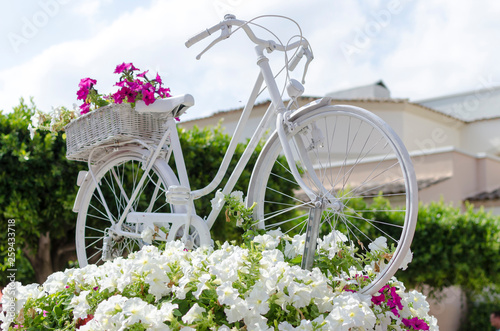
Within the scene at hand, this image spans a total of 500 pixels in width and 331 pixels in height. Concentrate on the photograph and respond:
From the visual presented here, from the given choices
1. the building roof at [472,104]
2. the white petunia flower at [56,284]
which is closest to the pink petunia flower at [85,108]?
the white petunia flower at [56,284]

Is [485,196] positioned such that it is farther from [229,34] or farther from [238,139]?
[229,34]

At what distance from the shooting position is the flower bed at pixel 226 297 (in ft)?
6.24

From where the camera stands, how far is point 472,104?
15.7 meters

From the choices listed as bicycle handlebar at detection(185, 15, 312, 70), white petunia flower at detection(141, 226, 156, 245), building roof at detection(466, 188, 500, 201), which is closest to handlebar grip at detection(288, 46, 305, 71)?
bicycle handlebar at detection(185, 15, 312, 70)

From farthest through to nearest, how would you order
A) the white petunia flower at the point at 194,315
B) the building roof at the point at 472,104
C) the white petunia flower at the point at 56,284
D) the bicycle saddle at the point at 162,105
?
the building roof at the point at 472,104 → the bicycle saddle at the point at 162,105 → the white petunia flower at the point at 56,284 → the white petunia flower at the point at 194,315

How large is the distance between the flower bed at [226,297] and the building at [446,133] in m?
7.60

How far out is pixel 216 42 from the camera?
2.67m

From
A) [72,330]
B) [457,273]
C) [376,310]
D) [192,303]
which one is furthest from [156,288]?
[457,273]

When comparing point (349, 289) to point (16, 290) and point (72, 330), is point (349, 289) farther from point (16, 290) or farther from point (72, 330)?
A: point (16, 290)

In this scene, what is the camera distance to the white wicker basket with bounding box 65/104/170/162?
303cm

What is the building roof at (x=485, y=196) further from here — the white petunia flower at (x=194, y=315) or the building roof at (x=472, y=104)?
the white petunia flower at (x=194, y=315)

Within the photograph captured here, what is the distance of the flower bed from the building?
7603mm

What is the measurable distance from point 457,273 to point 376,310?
5.77 meters

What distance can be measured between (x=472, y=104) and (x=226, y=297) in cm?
1552
